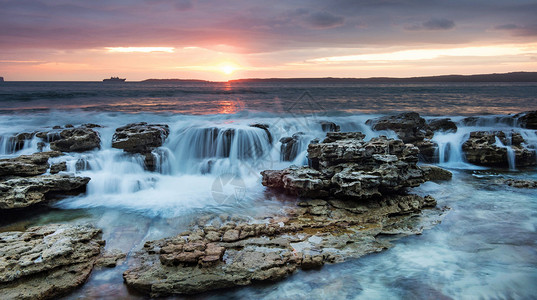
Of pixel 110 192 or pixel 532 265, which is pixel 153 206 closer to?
pixel 110 192

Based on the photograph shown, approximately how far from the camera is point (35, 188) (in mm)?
7797

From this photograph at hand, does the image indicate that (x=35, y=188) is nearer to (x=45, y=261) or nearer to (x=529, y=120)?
(x=45, y=261)

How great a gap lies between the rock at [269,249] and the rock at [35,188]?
3656 mm

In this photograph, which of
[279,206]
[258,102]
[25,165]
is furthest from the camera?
[258,102]

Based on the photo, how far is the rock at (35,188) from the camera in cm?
733

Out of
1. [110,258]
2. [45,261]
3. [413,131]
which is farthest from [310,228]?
[413,131]

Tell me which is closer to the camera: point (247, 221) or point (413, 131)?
point (247, 221)

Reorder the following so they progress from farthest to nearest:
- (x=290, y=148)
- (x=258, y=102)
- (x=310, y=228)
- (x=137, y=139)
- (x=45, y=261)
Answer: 1. (x=258, y=102)
2. (x=290, y=148)
3. (x=137, y=139)
4. (x=310, y=228)
5. (x=45, y=261)

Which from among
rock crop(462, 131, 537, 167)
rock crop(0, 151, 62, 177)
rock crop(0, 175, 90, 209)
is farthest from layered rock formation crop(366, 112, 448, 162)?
rock crop(0, 151, 62, 177)

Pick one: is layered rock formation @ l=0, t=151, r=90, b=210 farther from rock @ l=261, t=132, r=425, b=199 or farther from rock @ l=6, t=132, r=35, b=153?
rock @ l=261, t=132, r=425, b=199

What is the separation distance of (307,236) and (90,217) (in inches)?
193

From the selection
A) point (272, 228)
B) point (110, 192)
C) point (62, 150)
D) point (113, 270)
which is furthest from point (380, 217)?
point (62, 150)

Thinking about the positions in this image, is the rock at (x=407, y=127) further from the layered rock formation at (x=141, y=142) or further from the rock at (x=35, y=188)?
the rock at (x=35, y=188)

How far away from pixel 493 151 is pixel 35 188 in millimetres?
13982
